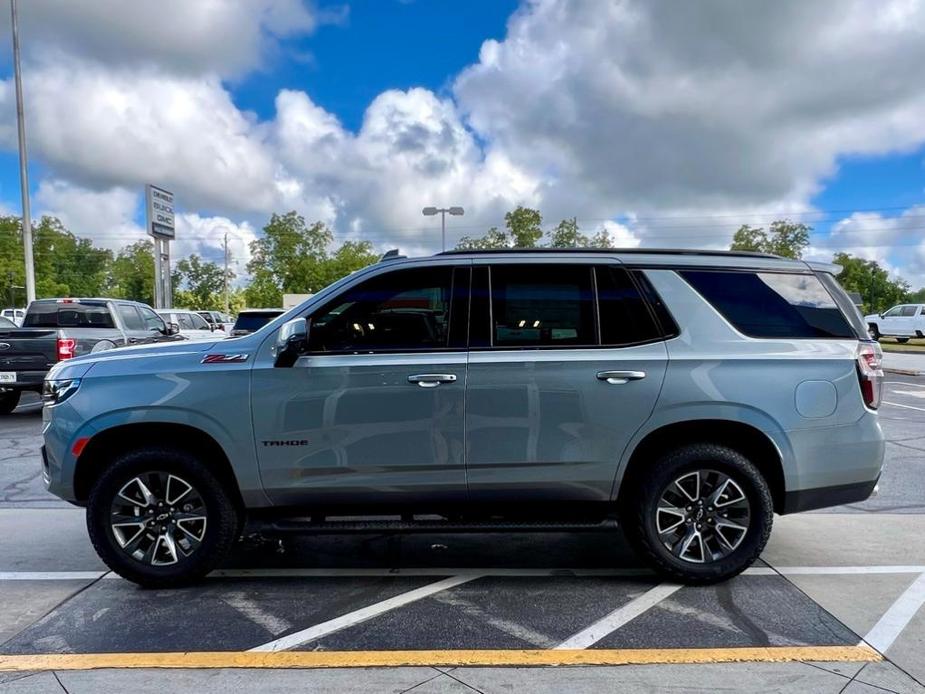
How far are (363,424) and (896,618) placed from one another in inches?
126

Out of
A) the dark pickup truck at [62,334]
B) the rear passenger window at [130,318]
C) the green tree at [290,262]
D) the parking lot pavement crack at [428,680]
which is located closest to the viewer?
the parking lot pavement crack at [428,680]

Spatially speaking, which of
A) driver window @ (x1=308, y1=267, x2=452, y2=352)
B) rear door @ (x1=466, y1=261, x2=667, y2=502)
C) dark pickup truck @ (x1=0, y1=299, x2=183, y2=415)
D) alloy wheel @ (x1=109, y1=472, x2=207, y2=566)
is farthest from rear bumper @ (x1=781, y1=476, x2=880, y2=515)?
dark pickup truck @ (x1=0, y1=299, x2=183, y2=415)

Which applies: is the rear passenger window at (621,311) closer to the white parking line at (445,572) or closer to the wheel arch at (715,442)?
the wheel arch at (715,442)

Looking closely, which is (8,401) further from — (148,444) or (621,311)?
(621,311)

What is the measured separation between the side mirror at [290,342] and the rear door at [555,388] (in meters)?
1.02

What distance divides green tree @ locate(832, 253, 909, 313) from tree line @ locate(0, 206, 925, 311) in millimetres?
A: 112

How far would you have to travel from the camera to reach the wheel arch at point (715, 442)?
3855mm

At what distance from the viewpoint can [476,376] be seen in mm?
3754

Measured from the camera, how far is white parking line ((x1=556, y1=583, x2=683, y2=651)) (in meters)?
3.25

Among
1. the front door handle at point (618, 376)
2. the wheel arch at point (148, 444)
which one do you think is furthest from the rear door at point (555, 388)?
the wheel arch at point (148, 444)

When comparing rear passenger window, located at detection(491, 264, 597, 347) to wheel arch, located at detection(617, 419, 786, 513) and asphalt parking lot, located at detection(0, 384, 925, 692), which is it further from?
asphalt parking lot, located at detection(0, 384, 925, 692)

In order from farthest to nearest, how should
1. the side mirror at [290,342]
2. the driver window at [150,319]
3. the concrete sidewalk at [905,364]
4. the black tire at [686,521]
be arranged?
the concrete sidewalk at [905,364] < the driver window at [150,319] < the black tire at [686,521] < the side mirror at [290,342]

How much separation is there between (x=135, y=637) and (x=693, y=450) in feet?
10.8

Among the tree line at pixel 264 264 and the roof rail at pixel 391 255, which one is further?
the tree line at pixel 264 264
